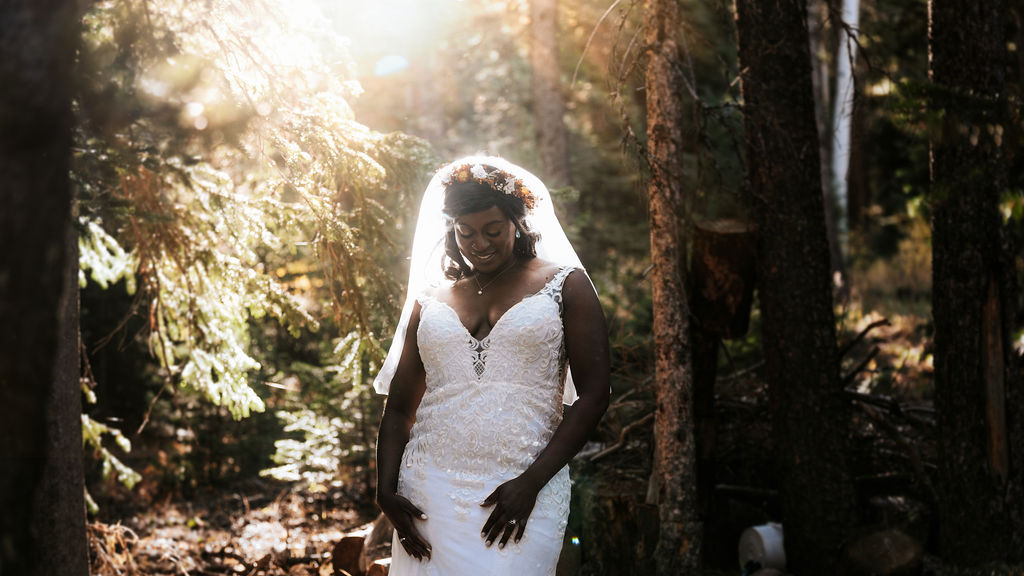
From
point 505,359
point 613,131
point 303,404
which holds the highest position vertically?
point 613,131

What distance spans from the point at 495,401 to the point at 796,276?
286 cm

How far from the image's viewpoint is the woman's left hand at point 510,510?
332 centimetres

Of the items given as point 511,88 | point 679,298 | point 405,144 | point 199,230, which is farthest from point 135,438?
point 511,88

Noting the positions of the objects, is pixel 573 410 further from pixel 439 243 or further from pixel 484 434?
pixel 439 243

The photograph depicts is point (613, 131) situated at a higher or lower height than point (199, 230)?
higher

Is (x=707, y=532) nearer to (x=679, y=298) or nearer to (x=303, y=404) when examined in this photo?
(x=679, y=298)

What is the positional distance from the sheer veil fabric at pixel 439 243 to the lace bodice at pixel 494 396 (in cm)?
36

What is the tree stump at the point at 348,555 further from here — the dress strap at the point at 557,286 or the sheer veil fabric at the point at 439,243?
the dress strap at the point at 557,286

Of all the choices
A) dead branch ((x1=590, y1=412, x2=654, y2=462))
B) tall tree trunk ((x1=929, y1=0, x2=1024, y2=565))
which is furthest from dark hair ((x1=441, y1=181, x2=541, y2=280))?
tall tree trunk ((x1=929, y1=0, x2=1024, y2=565))

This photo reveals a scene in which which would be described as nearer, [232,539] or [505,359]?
[505,359]

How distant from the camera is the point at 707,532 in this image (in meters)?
6.45

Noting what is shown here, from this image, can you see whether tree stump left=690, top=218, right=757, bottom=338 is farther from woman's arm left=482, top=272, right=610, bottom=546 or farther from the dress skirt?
the dress skirt

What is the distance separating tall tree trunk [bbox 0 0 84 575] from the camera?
1.92 m

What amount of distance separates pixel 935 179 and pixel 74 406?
5.39m
